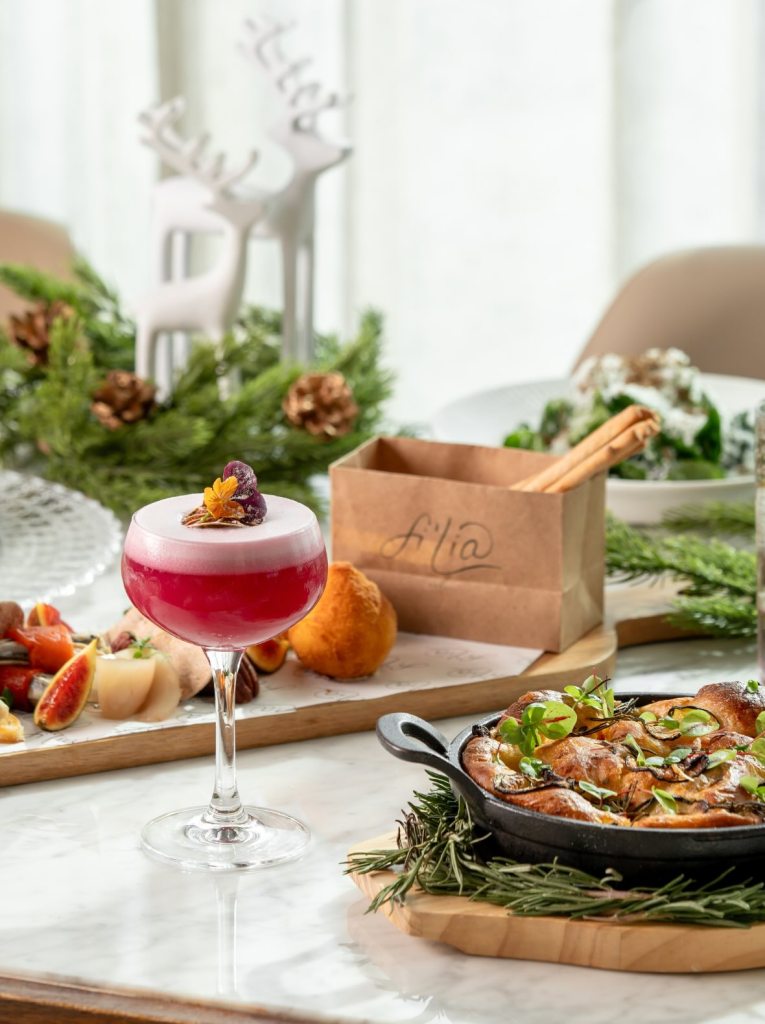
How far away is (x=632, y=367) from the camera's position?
1957 mm

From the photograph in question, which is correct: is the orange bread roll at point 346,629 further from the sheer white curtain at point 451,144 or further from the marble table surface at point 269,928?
the sheer white curtain at point 451,144

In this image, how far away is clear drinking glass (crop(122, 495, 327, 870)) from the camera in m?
1.02

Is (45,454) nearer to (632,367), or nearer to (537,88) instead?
(632,367)

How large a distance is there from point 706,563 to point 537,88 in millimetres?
2861

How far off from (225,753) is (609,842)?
31 centimetres

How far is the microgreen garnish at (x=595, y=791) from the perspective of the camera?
92 centimetres

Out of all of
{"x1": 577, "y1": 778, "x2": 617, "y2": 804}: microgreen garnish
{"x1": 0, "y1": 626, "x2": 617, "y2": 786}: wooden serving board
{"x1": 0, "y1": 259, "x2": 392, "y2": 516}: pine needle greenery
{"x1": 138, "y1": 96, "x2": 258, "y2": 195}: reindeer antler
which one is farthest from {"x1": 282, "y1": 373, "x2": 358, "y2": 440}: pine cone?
{"x1": 577, "y1": 778, "x2": 617, "y2": 804}: microgreen garnish

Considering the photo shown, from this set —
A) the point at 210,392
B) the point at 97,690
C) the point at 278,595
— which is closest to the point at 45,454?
the point at 210,392

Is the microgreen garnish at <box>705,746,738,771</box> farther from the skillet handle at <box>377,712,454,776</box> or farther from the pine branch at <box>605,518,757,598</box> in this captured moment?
the pine branch at <box>605,518,757,598</box>

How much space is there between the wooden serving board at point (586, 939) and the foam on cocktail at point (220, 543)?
0.25 metres

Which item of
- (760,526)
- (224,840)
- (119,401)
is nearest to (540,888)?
(224,840)

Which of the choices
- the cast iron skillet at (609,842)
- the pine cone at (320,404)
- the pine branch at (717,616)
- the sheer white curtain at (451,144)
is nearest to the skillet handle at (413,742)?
the cast iron skillet at (609,842)

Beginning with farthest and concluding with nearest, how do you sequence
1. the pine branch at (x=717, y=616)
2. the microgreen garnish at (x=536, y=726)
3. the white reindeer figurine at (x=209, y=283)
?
the white reindeer figurine at (x=209, y=283) < the pine branch at (x=717, y=616) < the microgreen garnish at (x=536, y=726)

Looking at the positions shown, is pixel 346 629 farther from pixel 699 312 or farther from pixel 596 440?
pixel 699 312
